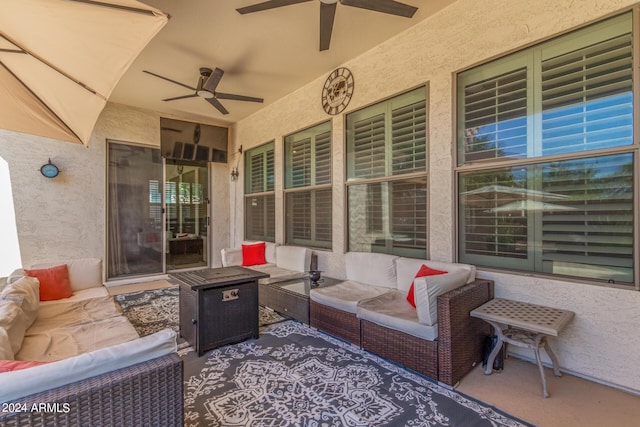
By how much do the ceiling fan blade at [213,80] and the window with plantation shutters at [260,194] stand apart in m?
1.87

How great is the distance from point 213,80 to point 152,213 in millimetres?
3415

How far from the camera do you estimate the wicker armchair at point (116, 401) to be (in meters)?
1.01

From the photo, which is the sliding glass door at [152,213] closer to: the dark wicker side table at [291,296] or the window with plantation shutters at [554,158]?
the dark wicker side table at [291,296]

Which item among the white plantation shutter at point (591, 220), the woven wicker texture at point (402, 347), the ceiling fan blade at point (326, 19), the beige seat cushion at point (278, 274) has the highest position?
the ceiling fan blade at point (326, 19)

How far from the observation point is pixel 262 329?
10.9 ft

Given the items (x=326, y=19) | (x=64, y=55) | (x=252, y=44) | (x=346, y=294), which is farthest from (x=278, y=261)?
(x=64, y=55)

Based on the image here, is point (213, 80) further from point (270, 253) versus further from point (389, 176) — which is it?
point (270, 253)

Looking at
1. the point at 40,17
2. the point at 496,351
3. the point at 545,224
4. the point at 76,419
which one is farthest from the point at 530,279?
the point at 40,17

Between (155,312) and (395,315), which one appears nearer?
(395,315)

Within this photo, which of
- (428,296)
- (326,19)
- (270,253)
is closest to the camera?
(428,296)

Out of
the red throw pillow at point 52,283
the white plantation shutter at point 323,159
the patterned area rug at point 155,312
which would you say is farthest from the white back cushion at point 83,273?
the white plantation shutter at point 323,159

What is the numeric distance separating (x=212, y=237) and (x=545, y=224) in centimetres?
626

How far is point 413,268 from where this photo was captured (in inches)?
125

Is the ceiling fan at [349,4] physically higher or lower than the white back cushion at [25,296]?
higher
